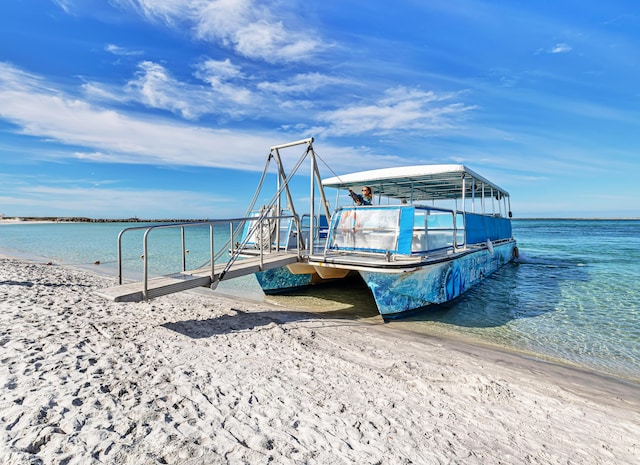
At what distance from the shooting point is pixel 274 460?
2.67m

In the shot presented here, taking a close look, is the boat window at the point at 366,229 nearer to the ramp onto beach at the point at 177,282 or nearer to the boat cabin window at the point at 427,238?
the boat cabin window at the point at 427,238

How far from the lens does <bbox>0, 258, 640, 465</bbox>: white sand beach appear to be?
9.20ft

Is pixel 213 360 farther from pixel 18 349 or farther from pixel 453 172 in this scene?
pixel 453 172

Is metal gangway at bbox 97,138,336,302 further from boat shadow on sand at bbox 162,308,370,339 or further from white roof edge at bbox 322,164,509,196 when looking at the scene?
white roof edge at bbox 322,164,509,196

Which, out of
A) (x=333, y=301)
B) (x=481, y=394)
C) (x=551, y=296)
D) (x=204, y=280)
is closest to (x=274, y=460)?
(x=481, y=394)

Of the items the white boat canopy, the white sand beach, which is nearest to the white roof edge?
the white boat canopy

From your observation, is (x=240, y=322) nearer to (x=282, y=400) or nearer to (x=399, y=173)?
(x=282, y=400)

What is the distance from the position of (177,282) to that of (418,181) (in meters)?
7.86

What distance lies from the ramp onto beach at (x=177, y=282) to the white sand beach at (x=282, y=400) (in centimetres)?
69

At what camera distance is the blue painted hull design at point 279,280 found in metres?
9.80

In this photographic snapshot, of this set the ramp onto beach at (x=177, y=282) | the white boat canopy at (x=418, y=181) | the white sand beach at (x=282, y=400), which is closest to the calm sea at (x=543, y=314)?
the white sand beach at (x=282, y=400)

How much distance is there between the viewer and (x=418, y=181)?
10781 mm

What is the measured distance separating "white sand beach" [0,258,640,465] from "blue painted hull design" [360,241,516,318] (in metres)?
1.09

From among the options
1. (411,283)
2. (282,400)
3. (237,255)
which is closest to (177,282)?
(237,255)
